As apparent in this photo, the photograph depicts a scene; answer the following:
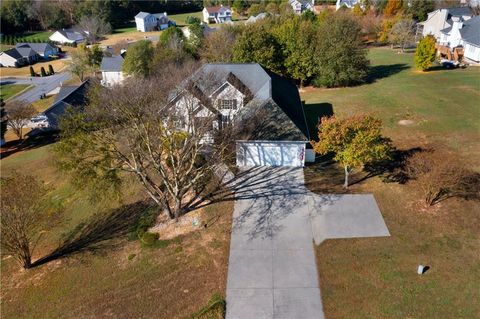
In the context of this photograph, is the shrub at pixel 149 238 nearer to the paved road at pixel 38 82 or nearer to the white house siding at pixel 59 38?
the paved road at pixel 38 82

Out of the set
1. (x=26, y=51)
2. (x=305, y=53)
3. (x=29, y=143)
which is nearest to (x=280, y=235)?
(x=305, y=53)

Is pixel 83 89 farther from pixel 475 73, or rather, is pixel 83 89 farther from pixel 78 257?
→ pixel 475 73

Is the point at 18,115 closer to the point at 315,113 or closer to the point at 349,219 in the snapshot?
the point at 315,113

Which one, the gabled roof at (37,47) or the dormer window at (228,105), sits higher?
the gabled roof at (37,47)

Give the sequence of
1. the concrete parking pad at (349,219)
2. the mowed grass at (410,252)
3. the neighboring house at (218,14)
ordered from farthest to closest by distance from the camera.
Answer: the neighboring house at (218,14) < the concrete parking pad at (349,219) < the mowed grass at (410,252)

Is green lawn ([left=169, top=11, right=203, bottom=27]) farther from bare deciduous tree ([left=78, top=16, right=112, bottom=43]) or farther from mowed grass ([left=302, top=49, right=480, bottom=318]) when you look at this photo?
mowed grass ([left=302, top=49, right=480, bottom=318])

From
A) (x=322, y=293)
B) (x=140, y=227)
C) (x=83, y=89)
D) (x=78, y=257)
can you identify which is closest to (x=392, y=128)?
(x=322, y=293)

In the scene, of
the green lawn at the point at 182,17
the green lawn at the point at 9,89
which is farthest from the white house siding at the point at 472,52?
the green lawn at the point at 182,17

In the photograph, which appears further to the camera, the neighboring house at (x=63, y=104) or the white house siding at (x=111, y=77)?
the white house siding at (x=111, y=77)
